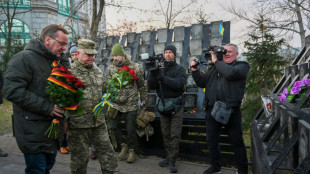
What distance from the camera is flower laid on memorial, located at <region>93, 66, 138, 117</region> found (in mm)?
2971

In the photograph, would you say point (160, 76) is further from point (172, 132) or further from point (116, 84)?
point (172, 132)

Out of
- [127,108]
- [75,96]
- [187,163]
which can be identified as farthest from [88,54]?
[187,163]

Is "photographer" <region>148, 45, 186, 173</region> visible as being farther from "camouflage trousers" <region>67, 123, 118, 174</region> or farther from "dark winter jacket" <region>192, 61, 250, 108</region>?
"camouflage trousers" <region>67, 123, 118, 174</region>

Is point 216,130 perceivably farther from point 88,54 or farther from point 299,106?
point 88,54

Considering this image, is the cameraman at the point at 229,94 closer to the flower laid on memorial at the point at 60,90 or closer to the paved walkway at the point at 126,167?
the paved walkway at the point at 126,167

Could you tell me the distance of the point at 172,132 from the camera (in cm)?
408

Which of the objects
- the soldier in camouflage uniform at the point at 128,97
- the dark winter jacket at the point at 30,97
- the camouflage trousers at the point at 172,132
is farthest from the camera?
the soldier in camouflage uniform at the point at 128,97

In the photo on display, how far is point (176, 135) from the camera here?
405 centimetres

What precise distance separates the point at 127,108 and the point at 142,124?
1.41 ft

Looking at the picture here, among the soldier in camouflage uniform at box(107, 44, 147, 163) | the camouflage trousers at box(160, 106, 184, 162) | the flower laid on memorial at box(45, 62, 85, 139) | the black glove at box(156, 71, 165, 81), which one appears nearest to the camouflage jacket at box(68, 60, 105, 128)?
the flower laid on memorial at box(45, 62, 85, 139)

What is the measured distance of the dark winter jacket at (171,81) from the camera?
3.93 metres

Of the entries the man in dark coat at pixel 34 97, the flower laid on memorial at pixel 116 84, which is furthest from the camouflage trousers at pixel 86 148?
the man in dark coat at pixel 34 97

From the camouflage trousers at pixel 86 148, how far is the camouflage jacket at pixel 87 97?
0.30 feet

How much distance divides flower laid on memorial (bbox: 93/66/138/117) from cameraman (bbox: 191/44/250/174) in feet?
3.99
